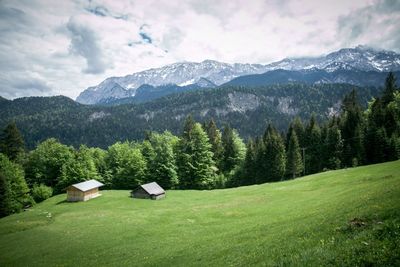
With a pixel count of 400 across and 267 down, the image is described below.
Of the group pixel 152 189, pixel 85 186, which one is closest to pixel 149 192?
pixel 152 189

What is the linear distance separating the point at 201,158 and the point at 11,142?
216 ft

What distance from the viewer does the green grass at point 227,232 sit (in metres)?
16.5

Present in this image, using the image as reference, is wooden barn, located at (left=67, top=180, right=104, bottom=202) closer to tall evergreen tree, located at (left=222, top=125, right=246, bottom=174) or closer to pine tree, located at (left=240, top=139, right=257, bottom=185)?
pine tree, located at (left=240, top=139, right=257, bottom=185)

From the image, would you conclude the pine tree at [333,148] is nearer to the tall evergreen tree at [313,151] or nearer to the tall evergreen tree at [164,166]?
the tall evergreen tree at [313,151]

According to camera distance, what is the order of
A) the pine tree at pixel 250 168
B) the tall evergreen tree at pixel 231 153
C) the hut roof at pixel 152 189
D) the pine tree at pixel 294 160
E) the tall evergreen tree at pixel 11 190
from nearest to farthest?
the tall evergreen tree at pixel 11 190 → the hut roof at pixel 152 189 → the pine tree at pixel 294 160 → the pine tree at pixel 250 168 → the tall evergreen tree at pixel 231 153

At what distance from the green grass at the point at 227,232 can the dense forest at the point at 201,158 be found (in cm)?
2496

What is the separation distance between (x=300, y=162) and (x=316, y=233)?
71236 millimetres

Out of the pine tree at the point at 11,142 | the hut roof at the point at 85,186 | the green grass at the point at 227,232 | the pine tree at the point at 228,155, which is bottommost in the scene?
the green grass at the point at 227,232

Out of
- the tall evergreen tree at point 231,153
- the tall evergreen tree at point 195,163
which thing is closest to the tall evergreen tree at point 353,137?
the tall evergreen tree at point 231,153

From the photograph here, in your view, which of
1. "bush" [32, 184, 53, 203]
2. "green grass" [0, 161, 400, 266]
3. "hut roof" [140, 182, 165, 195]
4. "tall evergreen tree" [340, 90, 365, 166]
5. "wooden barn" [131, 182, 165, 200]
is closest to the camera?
"green grass" [0, 161, 400, 266]

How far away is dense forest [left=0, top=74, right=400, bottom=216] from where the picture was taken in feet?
265

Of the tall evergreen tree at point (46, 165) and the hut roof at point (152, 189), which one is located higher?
the tall evergreen tree at point (46, 165)

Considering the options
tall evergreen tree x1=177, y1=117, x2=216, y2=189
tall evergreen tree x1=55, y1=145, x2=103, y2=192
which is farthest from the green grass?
tall evergreen tree x1=55, y1=145, x2=103, y2=192

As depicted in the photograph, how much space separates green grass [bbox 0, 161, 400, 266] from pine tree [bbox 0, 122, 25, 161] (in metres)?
43.1
